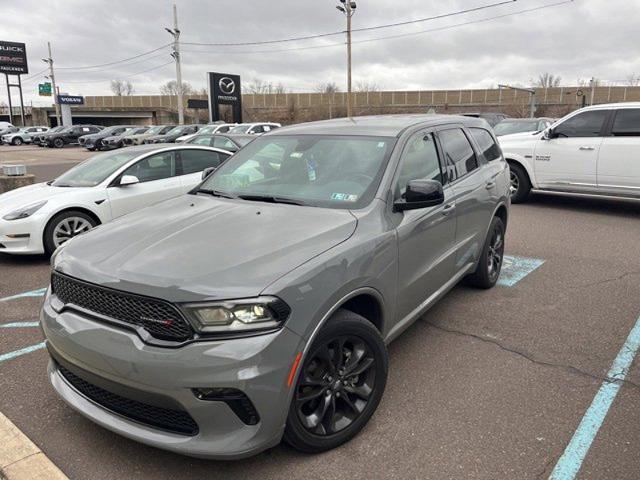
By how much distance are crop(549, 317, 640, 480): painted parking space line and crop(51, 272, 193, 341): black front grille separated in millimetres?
1981

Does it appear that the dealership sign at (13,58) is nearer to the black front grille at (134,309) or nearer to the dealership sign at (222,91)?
the dealership sign at (222,91)

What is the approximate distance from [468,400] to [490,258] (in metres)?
2.23

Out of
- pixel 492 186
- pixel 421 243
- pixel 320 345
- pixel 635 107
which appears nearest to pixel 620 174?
pixel 635 107

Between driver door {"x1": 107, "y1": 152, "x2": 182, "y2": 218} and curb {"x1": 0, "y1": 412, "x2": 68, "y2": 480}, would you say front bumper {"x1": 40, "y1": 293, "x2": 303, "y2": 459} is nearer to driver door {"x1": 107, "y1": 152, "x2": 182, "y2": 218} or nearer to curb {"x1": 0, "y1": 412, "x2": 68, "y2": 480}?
curb {"x1": 0, "y1": 412, "x2": 68, "y2": 480}

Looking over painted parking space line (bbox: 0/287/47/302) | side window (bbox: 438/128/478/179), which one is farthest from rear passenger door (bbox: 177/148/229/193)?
side window (bbox: 438/128/478/179)

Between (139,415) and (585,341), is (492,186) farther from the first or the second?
(139,415)

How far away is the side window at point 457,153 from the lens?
4.23 m

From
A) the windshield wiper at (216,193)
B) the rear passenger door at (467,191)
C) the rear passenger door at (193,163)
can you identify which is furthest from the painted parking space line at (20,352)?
the rear passenger door at (193,163)

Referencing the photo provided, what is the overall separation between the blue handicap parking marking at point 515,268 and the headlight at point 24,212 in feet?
18.2

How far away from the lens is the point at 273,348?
229 centimetres

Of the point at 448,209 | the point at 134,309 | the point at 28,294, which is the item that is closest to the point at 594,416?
the point at 448,209

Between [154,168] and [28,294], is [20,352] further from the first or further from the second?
[154,168]

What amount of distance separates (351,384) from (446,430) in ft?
2.05

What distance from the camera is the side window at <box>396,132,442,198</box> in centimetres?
350
